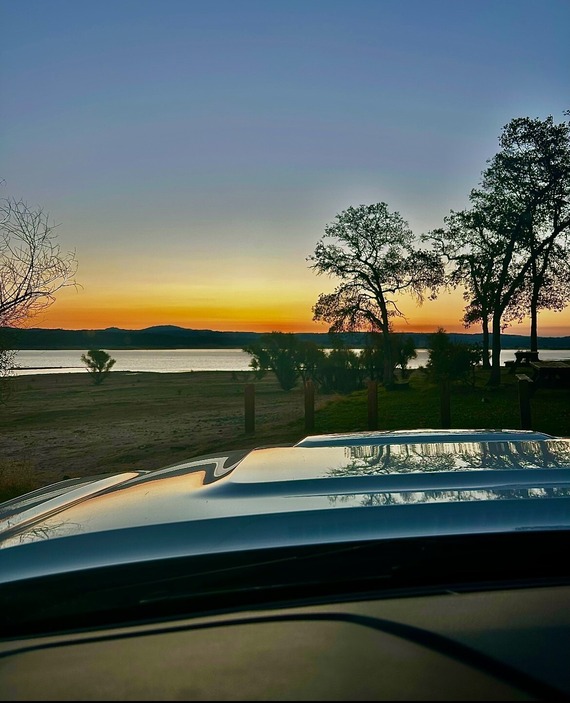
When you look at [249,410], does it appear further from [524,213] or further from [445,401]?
[524,213]

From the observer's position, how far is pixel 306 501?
151 centimetres

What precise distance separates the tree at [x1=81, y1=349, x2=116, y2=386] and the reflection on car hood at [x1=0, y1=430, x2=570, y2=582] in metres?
55.9

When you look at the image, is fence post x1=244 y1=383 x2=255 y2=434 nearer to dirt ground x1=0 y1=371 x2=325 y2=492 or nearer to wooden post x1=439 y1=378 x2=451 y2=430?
dirt ground x1=0 y1=371 x2=325 y2=492

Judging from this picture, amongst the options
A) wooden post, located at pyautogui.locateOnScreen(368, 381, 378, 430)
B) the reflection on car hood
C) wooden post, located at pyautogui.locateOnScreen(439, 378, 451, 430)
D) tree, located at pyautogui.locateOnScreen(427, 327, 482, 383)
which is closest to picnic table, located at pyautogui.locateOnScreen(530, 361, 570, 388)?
tree, located at pyautogui.locateOnScreen(427, 327, 482, 383)

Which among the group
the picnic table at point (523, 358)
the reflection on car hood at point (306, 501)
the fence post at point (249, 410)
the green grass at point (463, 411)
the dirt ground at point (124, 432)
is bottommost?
the dirt ground at point (124, 432)

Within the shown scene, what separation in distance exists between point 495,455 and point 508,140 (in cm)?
3433

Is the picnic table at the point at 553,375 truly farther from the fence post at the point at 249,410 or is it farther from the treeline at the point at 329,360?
the treeline at the point at 329,360

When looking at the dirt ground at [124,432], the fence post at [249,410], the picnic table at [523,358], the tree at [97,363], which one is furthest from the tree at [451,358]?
the tree at [97,363]

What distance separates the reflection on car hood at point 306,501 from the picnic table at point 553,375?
2206 centimetres

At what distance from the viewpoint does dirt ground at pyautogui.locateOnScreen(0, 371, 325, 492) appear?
13.9 m

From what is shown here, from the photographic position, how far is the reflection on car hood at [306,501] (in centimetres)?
133

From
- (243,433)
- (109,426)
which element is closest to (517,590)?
(243,433)

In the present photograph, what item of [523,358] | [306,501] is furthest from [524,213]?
[306,501]

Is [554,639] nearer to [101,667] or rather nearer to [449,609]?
[449,609]
